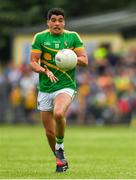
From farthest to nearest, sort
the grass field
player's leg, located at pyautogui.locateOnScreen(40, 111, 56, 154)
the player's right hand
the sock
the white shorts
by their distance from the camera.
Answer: player's leg, located at pyautogui.locateOnScreen(40, 111, 56, 154)
the white shorts
the sock
the player's right hand
the grass field

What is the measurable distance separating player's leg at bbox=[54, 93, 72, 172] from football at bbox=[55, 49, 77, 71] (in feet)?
1.54

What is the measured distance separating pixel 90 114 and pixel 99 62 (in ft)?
7.63

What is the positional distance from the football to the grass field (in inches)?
62.0

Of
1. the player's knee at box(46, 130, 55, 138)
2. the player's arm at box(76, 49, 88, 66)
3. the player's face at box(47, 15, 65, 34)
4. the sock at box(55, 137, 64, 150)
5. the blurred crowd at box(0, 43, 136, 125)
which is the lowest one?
the blurred crowd at box(0, 43, 136, 125)

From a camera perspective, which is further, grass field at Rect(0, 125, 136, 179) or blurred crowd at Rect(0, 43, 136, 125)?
blurred crowd at Rect(0, 43, 136, 125)

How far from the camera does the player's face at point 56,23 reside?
1365 cm

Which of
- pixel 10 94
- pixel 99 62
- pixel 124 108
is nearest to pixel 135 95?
pixel 124 108

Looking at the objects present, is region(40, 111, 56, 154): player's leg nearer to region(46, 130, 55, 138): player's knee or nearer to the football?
region(46, 130, 55, 138): player's knee

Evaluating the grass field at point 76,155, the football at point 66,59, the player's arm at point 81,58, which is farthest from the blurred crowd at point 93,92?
the football at point 66,59

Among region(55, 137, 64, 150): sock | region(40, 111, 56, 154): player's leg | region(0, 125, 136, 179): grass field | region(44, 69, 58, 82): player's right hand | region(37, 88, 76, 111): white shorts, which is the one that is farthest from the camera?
region(40, 111, 56, 154): player's leg

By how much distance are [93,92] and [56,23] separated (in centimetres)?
1828

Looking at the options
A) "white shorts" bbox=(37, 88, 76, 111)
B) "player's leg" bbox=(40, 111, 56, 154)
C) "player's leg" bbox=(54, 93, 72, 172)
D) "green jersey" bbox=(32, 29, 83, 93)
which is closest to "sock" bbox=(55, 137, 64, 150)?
"player's leg" bbox=(54, 93, 72, 172)

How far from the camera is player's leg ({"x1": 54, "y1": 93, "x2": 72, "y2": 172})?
1329 cm

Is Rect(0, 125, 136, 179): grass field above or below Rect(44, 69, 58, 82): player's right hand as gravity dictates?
below
